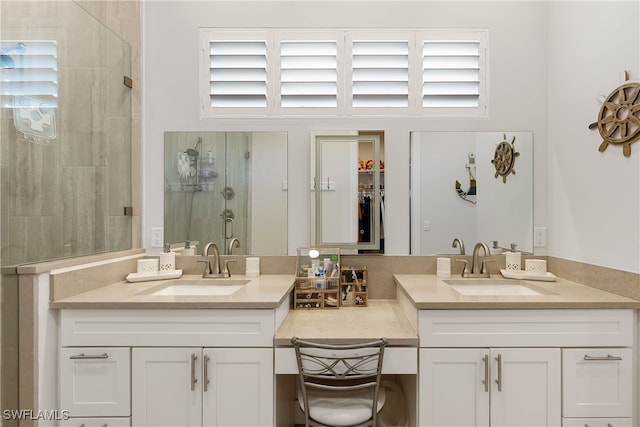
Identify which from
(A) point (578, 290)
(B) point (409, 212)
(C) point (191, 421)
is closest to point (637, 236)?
(A) point (578, 290)

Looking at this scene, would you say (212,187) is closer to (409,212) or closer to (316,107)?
(316,107)

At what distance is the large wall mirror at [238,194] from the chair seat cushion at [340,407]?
895 millimetres

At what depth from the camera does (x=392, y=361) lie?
1.58 m

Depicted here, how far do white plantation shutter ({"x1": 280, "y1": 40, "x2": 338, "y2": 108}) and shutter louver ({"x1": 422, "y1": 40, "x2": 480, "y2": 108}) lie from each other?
1.89 ft

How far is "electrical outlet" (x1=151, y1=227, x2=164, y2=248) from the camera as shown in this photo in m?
2.29

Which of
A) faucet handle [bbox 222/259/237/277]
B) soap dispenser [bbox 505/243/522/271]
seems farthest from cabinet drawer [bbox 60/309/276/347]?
soap dispenser [bbox 505/243/522/271]

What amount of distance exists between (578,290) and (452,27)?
5.45 ft

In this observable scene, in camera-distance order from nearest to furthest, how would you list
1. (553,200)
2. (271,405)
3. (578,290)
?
1. (271,405)
2. (578,290)
3. (553,200)

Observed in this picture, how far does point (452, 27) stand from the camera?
227 centimetres

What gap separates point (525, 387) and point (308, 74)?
2002 mm

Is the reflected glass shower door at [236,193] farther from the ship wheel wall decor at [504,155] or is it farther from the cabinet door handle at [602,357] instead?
the cabinet door handle at [602,357]

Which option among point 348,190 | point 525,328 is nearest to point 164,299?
point 348,190

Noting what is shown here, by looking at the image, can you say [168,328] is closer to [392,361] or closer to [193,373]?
[193,373]

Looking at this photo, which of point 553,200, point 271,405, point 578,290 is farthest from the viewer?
point 553,200
